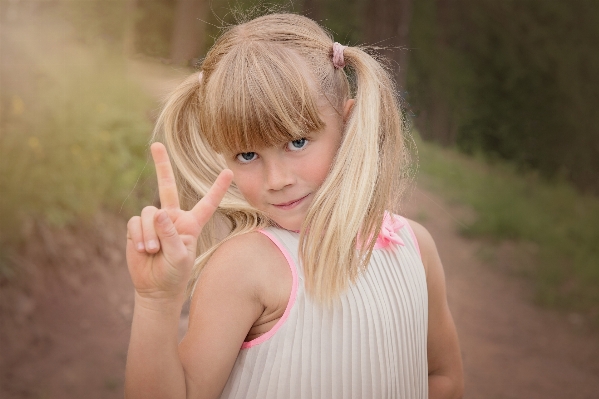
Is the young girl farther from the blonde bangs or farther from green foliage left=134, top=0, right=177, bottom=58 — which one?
green foliage left=134, top=0, right=177, bottom=58

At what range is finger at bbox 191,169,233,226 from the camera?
1.16 metres

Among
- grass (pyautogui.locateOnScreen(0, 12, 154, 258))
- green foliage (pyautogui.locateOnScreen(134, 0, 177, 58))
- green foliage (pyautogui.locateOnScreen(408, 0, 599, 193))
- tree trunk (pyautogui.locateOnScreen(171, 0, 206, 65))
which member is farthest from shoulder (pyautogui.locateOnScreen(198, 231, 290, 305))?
green foliage (pyautogui.locateOnScreen(408, 0, 599, 193))

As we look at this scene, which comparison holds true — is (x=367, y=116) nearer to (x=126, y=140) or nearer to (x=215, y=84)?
(x=215, y=84)

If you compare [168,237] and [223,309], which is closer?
[168,237]

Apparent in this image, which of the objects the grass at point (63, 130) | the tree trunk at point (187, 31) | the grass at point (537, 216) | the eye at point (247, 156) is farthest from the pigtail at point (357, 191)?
the grass at point (537, 216)

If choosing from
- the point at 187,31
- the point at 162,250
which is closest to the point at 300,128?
the point at 162,250

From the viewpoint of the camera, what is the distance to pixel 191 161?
5.04ft

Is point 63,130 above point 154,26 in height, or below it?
below

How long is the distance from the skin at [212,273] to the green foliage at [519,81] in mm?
4913

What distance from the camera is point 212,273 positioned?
4.15ft

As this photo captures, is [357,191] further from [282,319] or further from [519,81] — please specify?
[519,81]

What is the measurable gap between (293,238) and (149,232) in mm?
355

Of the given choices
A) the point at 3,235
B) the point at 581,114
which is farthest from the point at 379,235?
the point at 581,114

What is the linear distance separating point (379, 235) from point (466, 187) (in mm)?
4773
